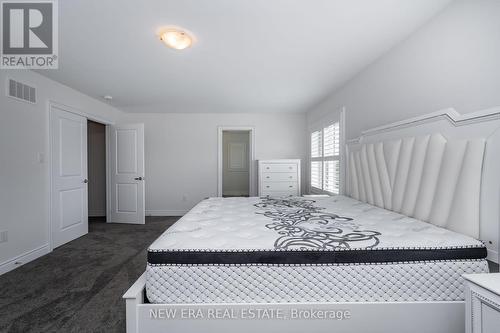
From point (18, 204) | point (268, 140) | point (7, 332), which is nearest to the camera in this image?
point (7, 332)

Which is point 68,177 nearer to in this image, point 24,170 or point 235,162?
point 24,170

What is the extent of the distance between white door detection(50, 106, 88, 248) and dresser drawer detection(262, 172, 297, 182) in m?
3.14

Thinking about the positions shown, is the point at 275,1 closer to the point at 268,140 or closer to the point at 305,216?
the point at 305,216

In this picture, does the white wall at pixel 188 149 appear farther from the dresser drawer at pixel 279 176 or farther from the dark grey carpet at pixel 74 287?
the dark grey carpet at pixel 74 287

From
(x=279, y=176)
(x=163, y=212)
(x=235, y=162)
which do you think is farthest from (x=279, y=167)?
(x=235, y=162)

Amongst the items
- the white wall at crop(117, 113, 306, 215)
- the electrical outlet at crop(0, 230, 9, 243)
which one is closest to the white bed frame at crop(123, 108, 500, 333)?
the electrical outlet at crop(0, 230, 9, 243)

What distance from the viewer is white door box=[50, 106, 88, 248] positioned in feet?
9.92

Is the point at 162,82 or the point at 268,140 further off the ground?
the point at 162,82

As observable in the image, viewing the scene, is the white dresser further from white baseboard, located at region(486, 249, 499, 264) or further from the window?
white baseboard, located at region(486, 249, 499, 264)

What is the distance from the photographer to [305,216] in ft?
6.16

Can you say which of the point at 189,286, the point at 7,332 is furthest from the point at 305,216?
the point at 7,332

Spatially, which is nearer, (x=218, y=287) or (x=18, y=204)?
(x=218, y=287)

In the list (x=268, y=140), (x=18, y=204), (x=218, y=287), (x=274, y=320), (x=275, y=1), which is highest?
(x=275, y=1)

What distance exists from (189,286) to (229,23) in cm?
190
